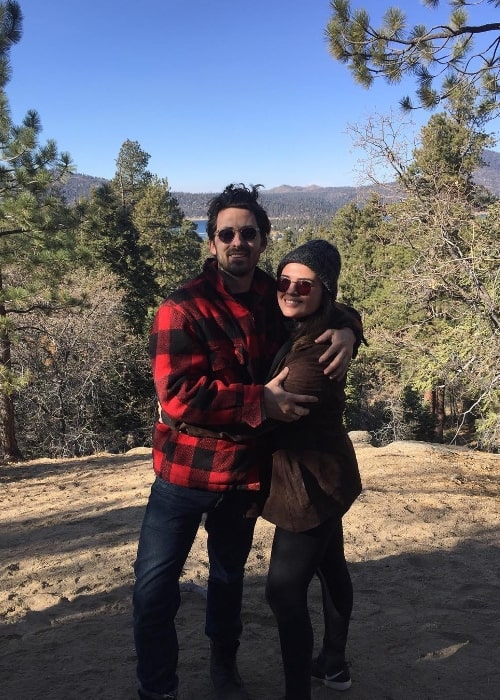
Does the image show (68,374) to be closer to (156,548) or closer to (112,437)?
(112,437)

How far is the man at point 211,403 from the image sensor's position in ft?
5.72

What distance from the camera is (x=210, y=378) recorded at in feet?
5.96

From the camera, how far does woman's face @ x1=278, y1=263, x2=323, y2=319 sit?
1879 millimetres

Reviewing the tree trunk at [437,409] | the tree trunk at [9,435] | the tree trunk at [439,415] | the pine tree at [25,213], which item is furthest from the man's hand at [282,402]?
the tree trunk at [437,409]

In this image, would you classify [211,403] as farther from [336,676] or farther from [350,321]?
[336,676]

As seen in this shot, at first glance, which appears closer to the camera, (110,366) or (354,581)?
(354,581)

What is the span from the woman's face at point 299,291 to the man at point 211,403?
4.7 inches

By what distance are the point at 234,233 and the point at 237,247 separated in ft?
0.18

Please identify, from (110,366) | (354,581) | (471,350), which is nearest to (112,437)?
(110,366)

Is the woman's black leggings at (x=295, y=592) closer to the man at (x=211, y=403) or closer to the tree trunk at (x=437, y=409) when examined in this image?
the man at (x=211, y=403)

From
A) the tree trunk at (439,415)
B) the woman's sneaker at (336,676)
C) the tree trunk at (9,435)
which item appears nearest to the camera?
the woman's sneaker at (336,676)

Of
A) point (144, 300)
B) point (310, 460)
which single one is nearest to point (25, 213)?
point (310, 460)

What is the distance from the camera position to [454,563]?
12.5 feet

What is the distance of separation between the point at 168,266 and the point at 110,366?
14.5 meters
